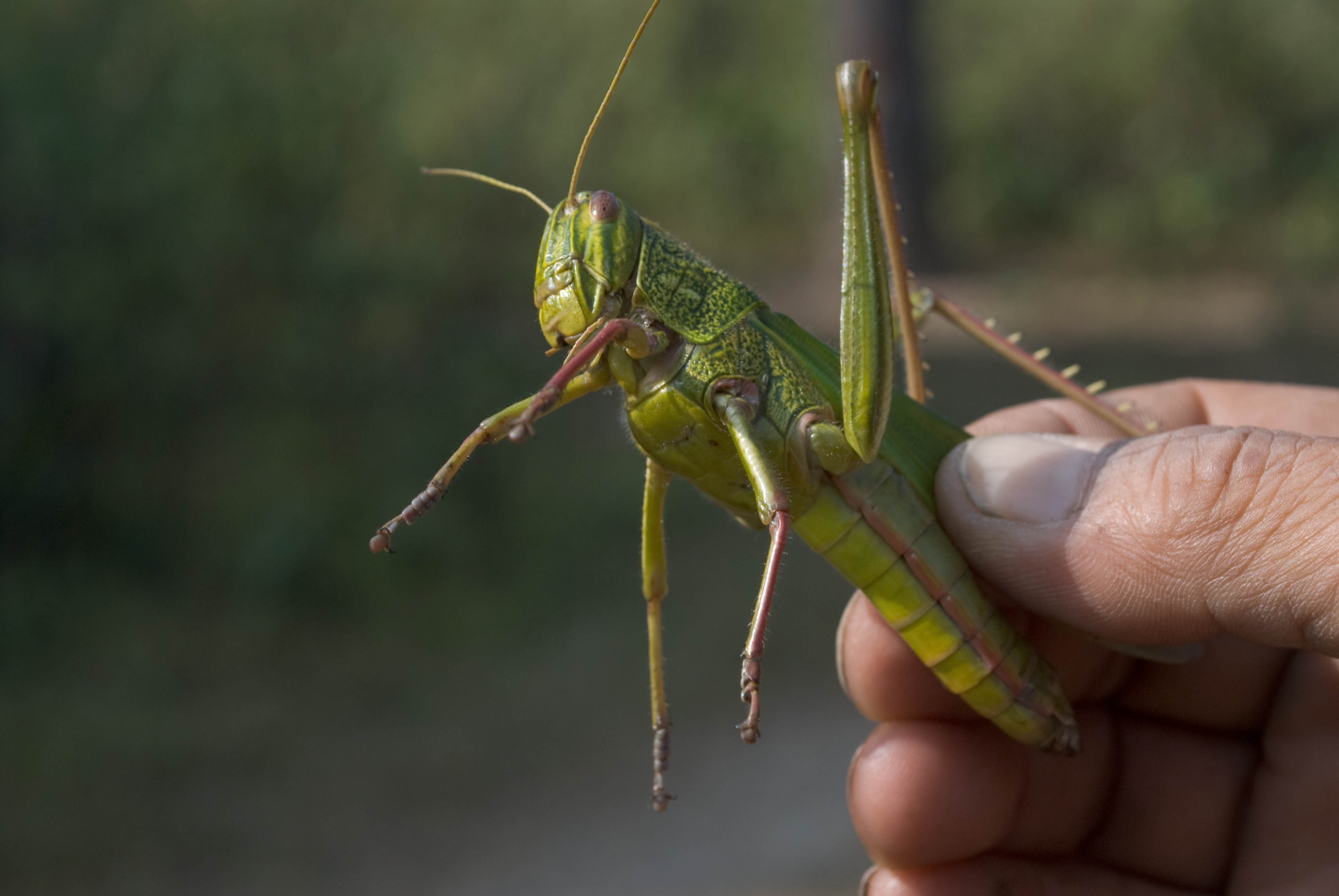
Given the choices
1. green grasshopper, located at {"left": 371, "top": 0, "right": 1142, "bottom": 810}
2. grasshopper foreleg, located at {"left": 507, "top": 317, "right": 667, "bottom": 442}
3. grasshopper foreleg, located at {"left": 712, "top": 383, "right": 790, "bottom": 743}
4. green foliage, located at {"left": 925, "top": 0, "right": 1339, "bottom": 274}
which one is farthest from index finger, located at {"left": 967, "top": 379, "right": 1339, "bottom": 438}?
green foliage, located at {"left": 925, "top": 0, "right": 1339, "bottom": 274}

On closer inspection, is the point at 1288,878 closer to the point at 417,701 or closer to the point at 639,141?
the point at 417,701

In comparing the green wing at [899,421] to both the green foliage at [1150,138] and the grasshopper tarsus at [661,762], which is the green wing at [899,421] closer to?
the grasshopper tarsus at [661,762]

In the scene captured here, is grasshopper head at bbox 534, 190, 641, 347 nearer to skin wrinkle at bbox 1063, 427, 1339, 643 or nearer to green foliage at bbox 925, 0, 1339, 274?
skin wrinkle at bbox 1063, 427, 1339, 643

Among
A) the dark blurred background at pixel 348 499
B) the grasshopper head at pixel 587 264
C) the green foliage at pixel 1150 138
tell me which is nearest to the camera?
the grasshopper head at pixel 587 264

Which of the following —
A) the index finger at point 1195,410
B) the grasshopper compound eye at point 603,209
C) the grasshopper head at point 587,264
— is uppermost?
the grasshopper compound eye at point 603,209

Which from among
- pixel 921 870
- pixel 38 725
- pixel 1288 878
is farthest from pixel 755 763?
pixel 38 725

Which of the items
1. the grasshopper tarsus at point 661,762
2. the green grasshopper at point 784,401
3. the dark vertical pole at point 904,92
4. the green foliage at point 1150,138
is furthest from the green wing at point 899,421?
the green foliage at point 1150,138

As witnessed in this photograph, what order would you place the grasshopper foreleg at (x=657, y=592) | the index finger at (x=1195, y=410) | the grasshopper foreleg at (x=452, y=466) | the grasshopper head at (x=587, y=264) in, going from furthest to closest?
1. the index finger at (x=1195, y=410)
2. the grasshopper foreleg at (x=657, y=592)
3. the grasshopper head at (x=587, y=264)
4. the grasshopper foreleg at (x=452, y=466)
